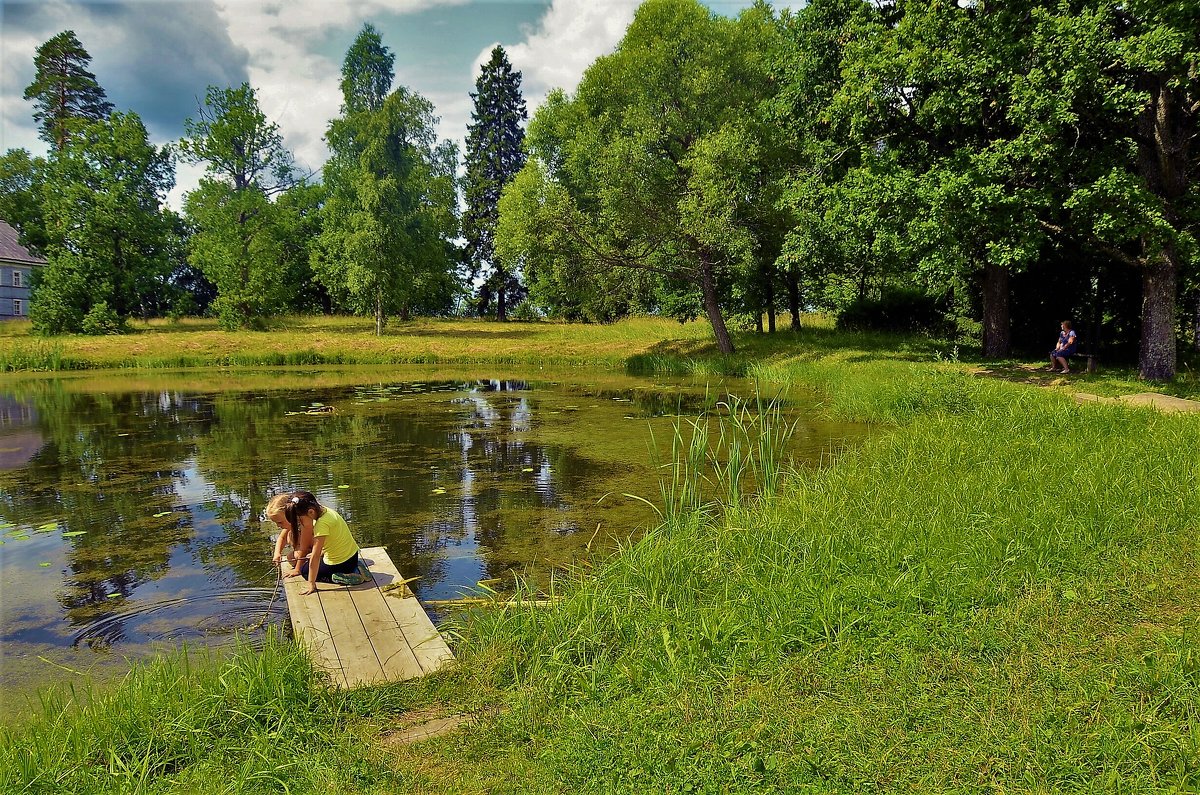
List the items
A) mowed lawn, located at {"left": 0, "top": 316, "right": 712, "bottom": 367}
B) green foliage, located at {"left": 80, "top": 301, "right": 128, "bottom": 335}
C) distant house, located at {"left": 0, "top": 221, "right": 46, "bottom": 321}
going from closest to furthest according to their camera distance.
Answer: mowed lawn, located at {"left": 0, "top": 316, "right": 712, "bottom": 367}
green foliage, located at {"left": 80, "top": 301, "right": 128, "bottom": 335}
distant house, located at {"left": 0, "top": 221, "right": 46, "bottom": 321}

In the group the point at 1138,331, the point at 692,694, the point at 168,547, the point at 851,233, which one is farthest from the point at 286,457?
the point at 1138,331

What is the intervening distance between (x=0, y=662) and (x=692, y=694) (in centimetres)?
489

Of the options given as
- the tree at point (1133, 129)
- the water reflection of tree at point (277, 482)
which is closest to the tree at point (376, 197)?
the water reflection of tree at point (277, 482)

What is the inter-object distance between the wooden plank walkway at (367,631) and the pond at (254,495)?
1.32 feet

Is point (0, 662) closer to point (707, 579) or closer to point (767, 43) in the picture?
point (707, 579)

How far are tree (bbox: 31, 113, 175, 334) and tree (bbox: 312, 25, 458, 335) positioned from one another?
354 inches

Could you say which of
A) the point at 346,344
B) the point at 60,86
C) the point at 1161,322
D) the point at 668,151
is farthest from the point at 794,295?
the point at 60,86

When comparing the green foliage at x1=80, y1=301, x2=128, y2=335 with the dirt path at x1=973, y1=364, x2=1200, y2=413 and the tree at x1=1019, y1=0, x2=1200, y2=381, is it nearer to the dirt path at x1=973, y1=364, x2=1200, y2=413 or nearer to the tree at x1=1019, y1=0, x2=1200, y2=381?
the dirt path at x1=973, y1=364, x2=1200, y2=413

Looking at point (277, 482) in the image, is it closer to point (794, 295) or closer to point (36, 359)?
point (794, 295)

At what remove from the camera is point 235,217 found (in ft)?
120

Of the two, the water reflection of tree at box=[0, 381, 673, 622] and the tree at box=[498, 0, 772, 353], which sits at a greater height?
the tree at box=[498, 0, 772, 353]

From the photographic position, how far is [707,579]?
5.32 meters

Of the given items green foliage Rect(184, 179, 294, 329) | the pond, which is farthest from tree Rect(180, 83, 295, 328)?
the pond

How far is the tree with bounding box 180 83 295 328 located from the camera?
117ft
